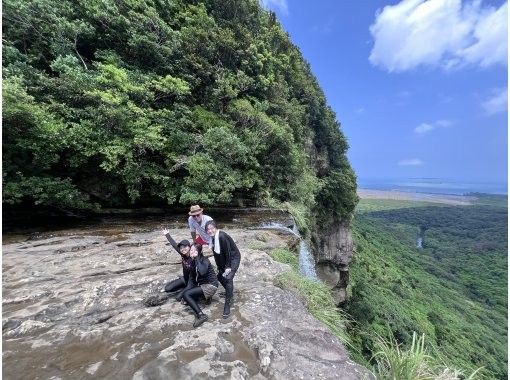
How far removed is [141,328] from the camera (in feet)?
14.9

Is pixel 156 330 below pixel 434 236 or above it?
above

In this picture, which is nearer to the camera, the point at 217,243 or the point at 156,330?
the point at 156,330

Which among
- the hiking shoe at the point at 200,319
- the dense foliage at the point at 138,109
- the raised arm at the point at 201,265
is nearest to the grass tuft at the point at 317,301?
the raised arm at the point at 201,265

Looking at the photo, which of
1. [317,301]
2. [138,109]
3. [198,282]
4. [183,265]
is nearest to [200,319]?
[198,282]

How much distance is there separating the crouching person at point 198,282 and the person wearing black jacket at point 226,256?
0.79 ft

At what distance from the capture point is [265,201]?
13.2 metres

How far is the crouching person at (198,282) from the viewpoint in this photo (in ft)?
16.4

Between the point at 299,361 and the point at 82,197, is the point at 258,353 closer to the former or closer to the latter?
the point at 299,361

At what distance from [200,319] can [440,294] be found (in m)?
64.7

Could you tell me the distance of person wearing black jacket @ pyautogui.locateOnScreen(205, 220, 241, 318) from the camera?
16.4ft

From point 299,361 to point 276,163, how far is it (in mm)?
10118

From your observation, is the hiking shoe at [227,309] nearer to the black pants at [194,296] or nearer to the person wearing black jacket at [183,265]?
the black pants at [194,296]

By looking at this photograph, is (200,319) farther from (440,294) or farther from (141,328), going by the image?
(440,294)

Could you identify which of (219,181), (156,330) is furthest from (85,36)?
(156,330)
